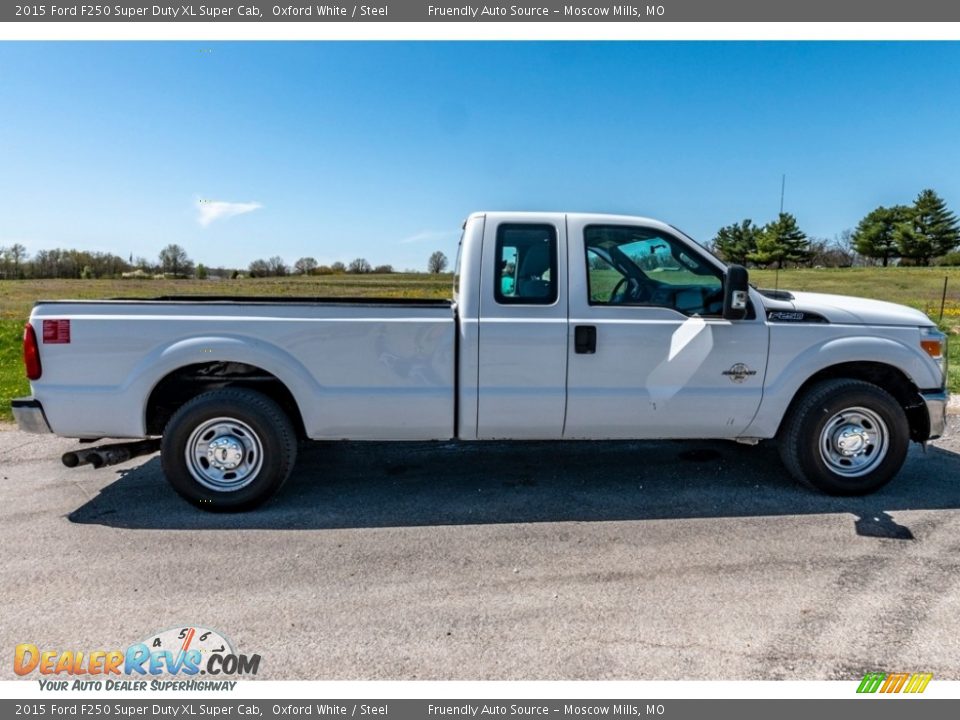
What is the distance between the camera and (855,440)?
171 inches

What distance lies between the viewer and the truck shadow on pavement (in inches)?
161

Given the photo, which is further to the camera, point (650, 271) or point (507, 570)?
point (650, 271)

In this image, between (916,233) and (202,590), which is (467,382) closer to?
(202,590)

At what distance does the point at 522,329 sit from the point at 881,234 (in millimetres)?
98799

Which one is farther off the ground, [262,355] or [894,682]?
[262,355]

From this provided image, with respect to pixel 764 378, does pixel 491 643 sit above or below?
below

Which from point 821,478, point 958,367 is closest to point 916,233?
point 958,367

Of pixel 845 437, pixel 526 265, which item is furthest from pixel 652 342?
pixel 845 437

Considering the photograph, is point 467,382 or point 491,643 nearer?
point 491,643

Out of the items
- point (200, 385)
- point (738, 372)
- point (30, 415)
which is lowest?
point (30, 415)

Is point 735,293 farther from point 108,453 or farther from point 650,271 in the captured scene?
point 108,453

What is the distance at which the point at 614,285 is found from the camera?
4207 millimetres

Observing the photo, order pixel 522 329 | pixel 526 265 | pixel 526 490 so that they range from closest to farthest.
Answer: pixel 522 329 < pixel 526 265 < pixel 526 490

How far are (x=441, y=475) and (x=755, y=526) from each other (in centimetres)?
234
